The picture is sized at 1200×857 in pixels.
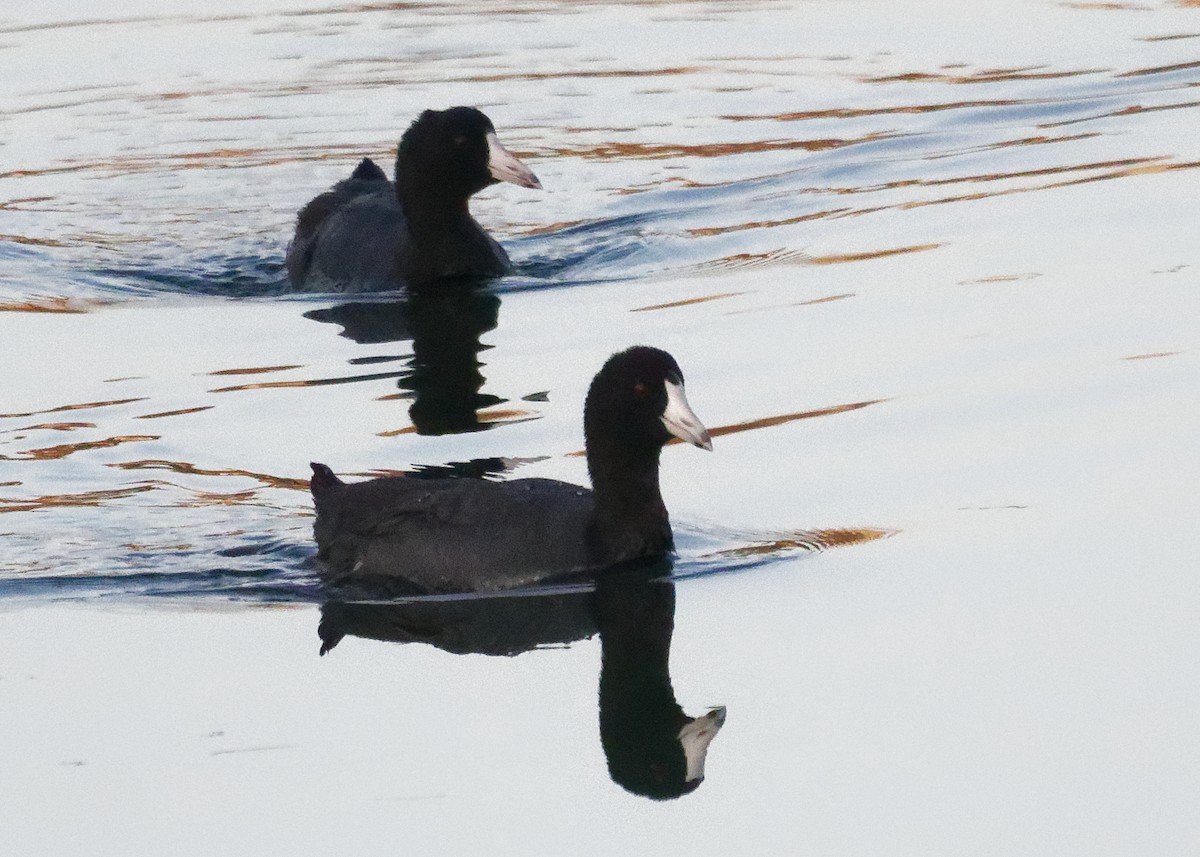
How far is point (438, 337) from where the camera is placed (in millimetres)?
11562

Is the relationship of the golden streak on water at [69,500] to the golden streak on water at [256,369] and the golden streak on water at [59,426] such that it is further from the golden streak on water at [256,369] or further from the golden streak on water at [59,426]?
the golden streak on water at [256,369]

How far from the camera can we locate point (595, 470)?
24.8 feet

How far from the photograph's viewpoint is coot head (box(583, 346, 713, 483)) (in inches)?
292

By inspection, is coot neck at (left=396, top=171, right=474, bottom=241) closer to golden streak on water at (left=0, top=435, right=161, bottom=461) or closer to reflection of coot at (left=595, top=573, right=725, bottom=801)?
golden streak on water at (left=0, top=435, right=161, bottom=461)

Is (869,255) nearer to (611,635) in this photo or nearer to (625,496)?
(625,496)

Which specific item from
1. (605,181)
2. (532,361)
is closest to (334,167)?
(605,181)

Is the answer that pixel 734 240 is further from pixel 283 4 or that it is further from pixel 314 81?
pixel 283 4

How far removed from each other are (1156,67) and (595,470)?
1086 cm

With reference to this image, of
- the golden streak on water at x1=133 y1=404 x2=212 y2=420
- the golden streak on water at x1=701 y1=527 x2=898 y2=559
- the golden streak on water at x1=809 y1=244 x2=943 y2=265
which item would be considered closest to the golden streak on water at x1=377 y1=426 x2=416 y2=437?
the golden streak on water at x1=133 y1=404 x2=212 y2=420

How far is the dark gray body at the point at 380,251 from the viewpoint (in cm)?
1259

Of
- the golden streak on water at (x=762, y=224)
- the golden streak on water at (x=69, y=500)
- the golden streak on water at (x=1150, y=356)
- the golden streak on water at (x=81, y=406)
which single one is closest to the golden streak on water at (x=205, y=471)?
the golden streak on water at (x=69, y=500)

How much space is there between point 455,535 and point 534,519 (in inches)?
10.8

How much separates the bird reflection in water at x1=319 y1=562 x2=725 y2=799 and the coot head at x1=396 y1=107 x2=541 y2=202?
17.6 ft

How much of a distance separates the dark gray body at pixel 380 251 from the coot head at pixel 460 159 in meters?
0.20
